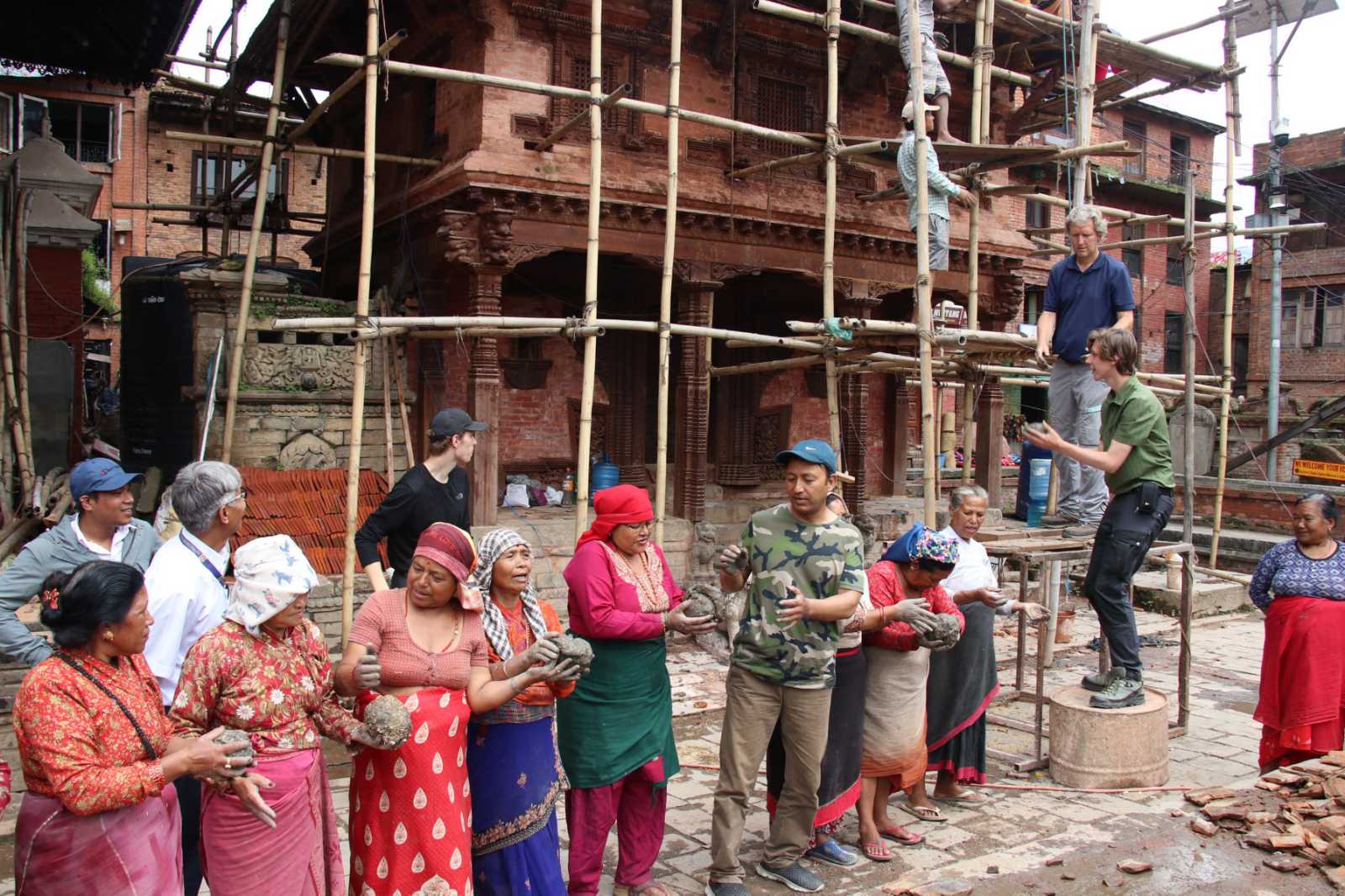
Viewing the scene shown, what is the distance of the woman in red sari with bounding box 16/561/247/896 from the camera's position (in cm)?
303

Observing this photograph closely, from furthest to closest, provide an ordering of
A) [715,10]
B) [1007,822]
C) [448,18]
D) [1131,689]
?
[715,10] < [448,18] < [1131,689] < [1007,822]

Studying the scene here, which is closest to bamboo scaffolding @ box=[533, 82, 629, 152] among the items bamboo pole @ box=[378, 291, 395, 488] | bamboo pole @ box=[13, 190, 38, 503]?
bamboo pole @ box=[378, 291, 395, 488]

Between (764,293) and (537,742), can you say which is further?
(764,293)

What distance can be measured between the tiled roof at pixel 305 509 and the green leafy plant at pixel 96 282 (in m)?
15.7

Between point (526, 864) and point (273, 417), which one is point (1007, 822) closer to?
point (526, 864)

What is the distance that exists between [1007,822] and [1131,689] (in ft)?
3.94

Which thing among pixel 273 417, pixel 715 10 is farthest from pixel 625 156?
pixel 273 417

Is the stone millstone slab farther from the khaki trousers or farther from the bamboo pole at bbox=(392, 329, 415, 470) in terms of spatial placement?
the bamboo pole at bbox=(392, 329, 415, 470)

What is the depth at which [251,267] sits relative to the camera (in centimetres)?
1015

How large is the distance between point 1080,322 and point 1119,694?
2.46 meters

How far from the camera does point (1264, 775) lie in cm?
607

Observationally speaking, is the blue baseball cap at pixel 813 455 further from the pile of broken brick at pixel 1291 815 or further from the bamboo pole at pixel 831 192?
the bamboo pole at pixel 831 192

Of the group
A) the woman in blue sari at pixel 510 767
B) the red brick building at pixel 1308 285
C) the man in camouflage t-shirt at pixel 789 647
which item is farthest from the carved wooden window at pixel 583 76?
the red brick building at pixel 1308 285

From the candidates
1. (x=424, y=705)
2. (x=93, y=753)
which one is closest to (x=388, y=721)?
(x=424, y=705)
